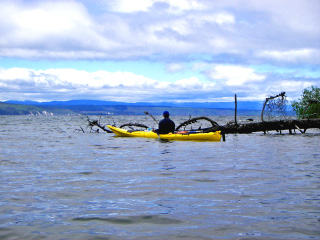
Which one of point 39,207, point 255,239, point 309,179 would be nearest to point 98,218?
point 39,207

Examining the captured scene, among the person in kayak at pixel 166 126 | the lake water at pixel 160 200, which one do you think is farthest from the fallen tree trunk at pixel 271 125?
the lake water at pixel 160 200

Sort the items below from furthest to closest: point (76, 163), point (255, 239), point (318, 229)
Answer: point (76, 163), point (318, 229), point (255, 239)

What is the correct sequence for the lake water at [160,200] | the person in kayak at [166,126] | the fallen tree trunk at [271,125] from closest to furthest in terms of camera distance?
the lake water at [160,200] → the person in kayak at [166,126] → the fallen tree trunk at [271,125]

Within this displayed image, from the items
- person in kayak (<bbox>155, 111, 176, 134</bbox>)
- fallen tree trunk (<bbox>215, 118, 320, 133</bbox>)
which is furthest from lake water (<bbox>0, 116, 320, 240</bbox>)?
fallen tree trunk (<bbox>215, 118, 320, 133</bbox>)

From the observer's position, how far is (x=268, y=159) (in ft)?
47.6

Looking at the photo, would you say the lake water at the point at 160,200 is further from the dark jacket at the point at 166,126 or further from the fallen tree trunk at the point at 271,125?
the fallen tree trunk at the point at 271,125

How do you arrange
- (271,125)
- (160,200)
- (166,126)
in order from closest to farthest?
(160,200) < (166,126) < (271,125)

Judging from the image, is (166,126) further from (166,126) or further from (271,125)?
(271,125)

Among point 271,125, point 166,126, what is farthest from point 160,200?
point 271,125

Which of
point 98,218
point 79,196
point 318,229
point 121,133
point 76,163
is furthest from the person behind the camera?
point 121,133

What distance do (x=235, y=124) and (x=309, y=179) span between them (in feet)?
63.5

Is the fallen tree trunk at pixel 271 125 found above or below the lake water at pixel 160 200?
above

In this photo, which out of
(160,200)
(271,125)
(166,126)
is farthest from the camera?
(271,125)

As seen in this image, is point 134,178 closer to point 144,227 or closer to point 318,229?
point 144,227
